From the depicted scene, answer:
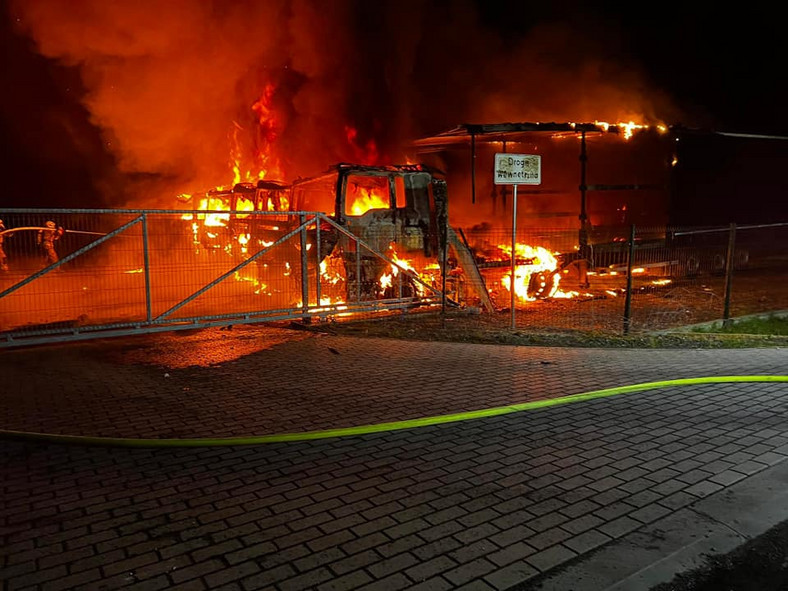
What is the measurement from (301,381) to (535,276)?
22.4ft

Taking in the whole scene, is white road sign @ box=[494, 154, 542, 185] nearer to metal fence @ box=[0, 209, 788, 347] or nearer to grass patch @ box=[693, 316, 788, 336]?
metal fence @ box=[0, 209, 788, 347]

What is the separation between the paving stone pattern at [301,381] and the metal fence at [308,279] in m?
0.57

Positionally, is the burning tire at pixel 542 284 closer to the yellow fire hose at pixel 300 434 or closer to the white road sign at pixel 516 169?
the white road sign at pixel 516 169

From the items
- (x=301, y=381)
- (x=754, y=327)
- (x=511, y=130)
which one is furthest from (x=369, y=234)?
(x=754, y=327)

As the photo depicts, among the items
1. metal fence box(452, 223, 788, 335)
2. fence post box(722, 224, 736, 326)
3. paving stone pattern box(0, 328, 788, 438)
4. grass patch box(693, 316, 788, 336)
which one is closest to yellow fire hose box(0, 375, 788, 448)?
paving stone pattern box(0, 328, 788, 438)

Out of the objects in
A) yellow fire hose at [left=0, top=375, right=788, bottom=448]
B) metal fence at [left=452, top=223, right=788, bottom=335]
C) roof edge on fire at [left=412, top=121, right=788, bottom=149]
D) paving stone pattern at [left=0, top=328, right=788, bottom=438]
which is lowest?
yellow fire hose at [left=0, top=375, right=788, bottom=448]

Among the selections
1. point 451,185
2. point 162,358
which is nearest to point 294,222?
point 162,358

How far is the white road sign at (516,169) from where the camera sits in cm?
851

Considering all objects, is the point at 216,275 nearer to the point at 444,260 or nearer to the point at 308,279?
the point at 308,279

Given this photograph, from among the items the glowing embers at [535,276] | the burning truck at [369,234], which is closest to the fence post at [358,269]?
the burning truck at [369,234]

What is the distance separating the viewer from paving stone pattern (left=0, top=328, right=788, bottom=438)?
5.10 m

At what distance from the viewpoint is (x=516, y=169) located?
8.65 meters

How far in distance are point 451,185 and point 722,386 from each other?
12.9 m

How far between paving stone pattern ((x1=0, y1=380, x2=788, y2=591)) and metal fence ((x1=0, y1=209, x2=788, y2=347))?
3.40 m
